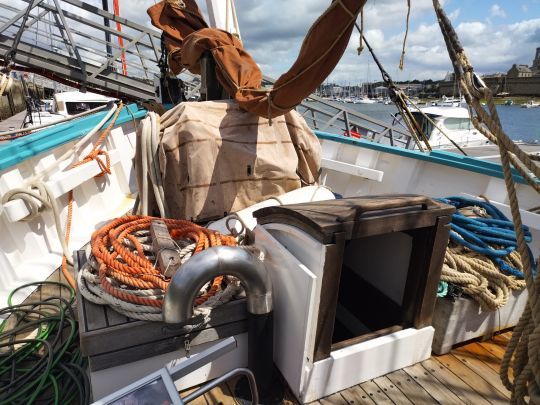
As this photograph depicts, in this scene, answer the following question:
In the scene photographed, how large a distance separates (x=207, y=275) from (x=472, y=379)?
1396mm

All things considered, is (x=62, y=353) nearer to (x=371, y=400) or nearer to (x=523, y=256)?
(x=371, y=400)

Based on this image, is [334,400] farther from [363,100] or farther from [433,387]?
[363,100]

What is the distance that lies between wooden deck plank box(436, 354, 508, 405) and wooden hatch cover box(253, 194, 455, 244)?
791mm

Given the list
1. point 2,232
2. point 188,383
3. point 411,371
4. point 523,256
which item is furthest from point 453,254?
point 2,232

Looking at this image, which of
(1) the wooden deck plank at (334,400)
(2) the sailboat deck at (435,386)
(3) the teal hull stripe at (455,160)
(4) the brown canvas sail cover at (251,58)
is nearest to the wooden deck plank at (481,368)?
(2) the sailboat deck at (435,386)

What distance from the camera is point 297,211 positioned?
162cm

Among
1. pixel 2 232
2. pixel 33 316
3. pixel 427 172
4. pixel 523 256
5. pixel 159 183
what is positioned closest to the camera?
pixel 523 256

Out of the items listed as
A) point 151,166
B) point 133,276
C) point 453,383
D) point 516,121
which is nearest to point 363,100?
point 516,121

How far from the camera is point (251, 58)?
10.9ft

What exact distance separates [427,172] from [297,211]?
2359 mm

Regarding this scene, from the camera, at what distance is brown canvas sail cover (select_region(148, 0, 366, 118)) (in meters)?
1.66

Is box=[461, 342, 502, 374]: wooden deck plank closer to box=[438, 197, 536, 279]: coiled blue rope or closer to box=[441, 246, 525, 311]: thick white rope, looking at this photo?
box=[441, 246, 525, 311]: thick white rope

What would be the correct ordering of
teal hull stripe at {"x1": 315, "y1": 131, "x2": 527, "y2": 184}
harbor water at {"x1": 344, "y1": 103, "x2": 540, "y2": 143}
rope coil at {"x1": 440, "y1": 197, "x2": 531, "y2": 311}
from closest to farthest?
rope coil at {"x1": 440, "y1": 197, "x2": 531, "y2": 311} < teal hull stripe at {"x1": 315, "y1": 131, "x2": 527, "y2": 184} < harbor water at {"x1": 344, "y1": 103, "x2": 540, "y2": 143}

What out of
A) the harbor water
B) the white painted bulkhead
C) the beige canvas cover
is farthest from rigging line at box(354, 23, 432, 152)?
the harbor water
